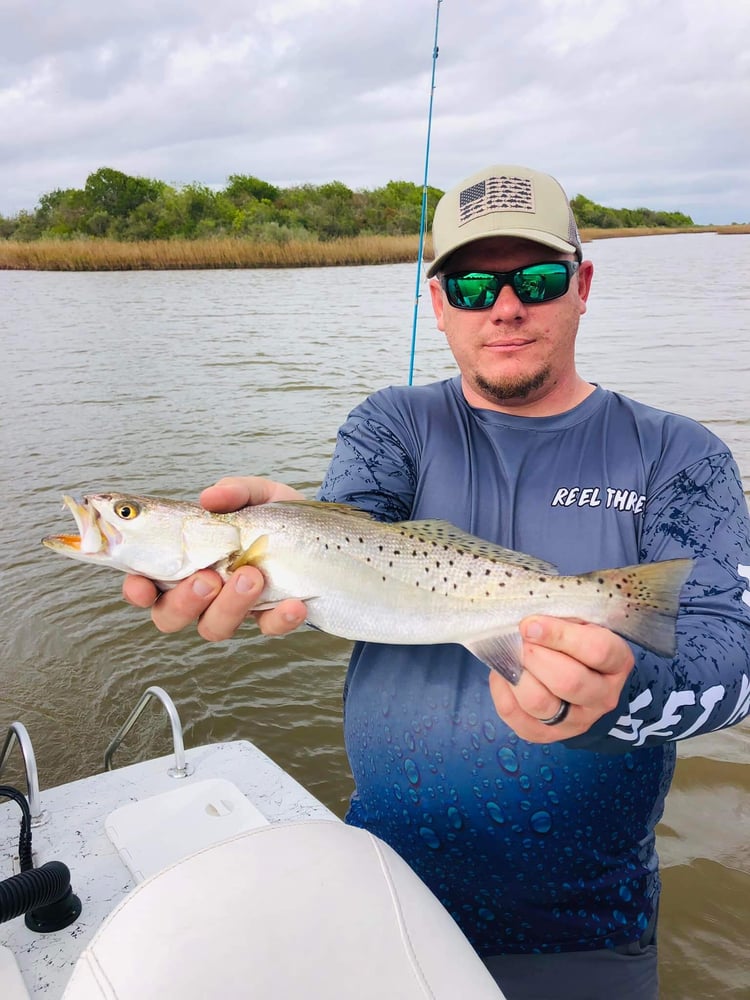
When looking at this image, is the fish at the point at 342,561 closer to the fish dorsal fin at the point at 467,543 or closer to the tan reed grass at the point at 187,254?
the fish dorsal fin at the point at 467,543

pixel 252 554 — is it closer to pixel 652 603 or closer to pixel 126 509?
pixel 126 509

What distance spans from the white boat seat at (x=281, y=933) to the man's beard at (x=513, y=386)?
162cm

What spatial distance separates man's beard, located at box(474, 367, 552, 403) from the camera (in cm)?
274

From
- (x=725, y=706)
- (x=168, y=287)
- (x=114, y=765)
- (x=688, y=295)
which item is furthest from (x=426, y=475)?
(x=168, y=287)

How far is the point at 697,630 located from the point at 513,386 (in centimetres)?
108

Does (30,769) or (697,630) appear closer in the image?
(697,630)

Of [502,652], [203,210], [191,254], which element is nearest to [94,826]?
[502,652]

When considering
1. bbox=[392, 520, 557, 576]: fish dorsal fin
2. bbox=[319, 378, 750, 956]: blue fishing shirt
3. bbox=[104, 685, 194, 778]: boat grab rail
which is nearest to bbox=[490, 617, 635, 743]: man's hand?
bbox=[319, 378, 750, 956]: blue fishing shirt

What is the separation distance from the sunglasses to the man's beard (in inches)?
10.3

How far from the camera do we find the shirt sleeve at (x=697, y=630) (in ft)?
6.48

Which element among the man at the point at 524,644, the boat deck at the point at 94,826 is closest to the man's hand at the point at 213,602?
the man at the point at 524,644

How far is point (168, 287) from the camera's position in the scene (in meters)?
31.4

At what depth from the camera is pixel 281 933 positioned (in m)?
1.59

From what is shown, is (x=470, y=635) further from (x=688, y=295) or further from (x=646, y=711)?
(x=688, y=295)
